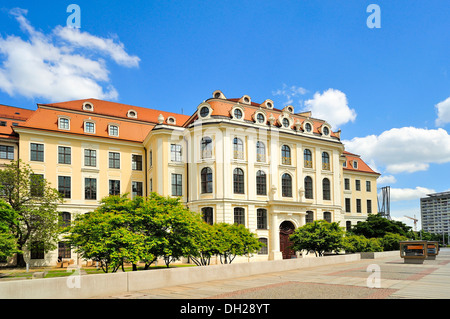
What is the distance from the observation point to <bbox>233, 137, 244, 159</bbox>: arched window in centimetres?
3931

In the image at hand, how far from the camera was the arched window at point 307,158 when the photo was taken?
44.3 metres

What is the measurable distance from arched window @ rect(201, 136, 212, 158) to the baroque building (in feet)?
0.31

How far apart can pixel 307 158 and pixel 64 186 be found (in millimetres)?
25221

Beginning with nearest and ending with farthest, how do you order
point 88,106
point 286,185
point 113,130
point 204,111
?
point 204,111 < point 286,185 < point 113,130 < point 88,106

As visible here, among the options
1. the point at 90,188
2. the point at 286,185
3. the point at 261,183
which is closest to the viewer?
the point at 90,188

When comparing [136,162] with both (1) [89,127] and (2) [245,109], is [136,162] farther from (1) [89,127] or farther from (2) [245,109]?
(2) [245,109]

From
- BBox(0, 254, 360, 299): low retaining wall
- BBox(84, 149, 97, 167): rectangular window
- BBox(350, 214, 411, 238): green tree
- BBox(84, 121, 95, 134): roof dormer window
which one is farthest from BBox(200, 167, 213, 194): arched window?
BBox(350, 214, 411, 238): green tree

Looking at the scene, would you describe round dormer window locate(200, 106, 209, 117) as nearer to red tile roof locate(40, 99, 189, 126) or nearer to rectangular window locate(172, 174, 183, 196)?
rectangular window locate(172, 174, 183, 196)

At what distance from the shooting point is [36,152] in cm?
3819

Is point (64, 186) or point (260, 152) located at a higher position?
point (260, 152)

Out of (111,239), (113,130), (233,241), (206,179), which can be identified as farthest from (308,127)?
(111,239)

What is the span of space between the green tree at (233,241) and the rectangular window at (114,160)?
1786 centimetres

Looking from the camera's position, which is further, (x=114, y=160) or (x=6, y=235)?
(x=114, y=160)

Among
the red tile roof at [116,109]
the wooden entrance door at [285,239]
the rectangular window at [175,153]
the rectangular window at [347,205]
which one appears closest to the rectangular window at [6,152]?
the red tile roof at [116,109]
